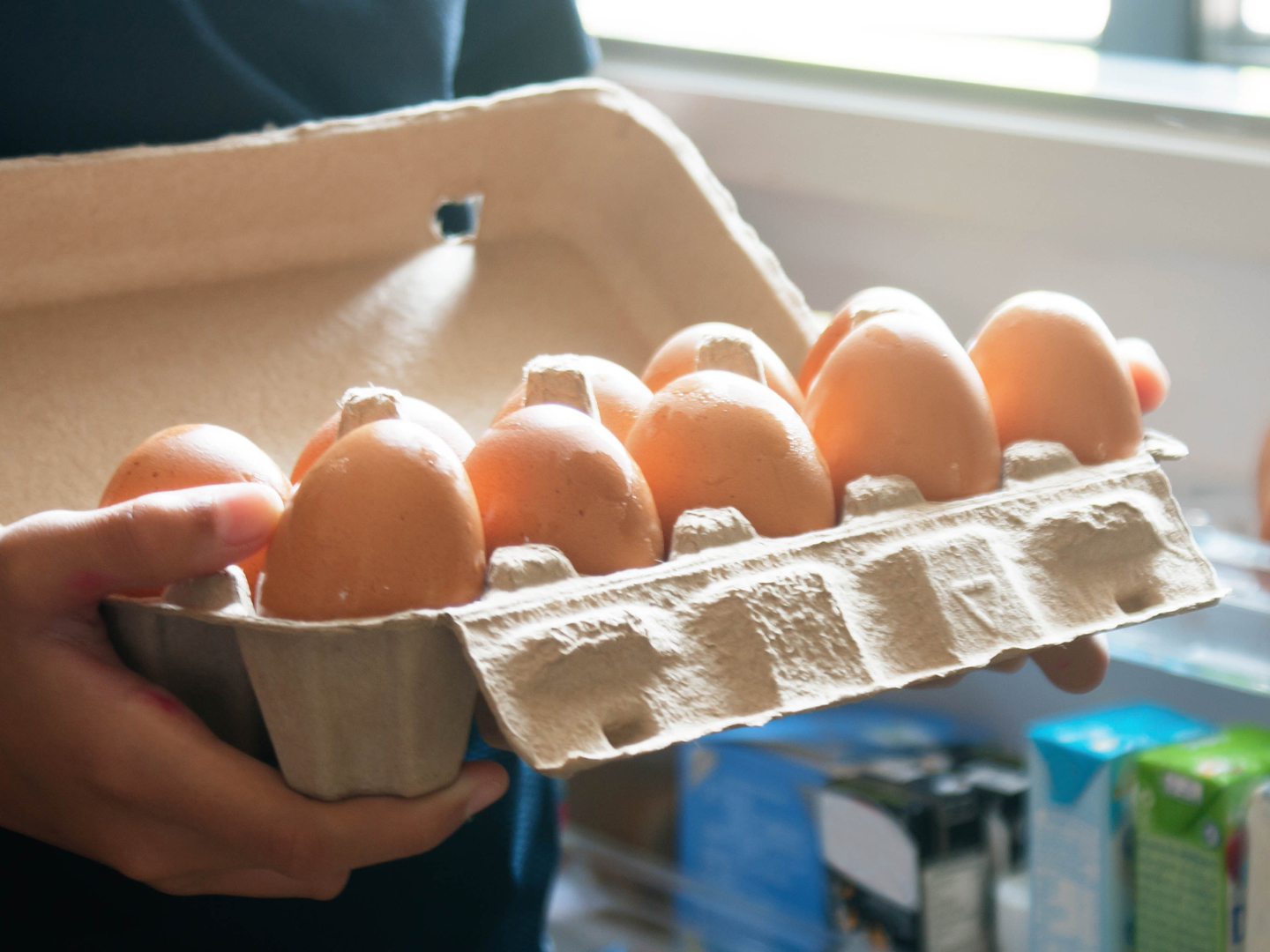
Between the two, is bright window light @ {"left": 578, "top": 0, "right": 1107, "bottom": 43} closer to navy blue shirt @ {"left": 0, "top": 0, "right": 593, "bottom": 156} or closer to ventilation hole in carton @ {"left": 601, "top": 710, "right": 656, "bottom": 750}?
navy blue shirt @ {"left": 0, "top": 0, "right": 593, "bottom": 156}

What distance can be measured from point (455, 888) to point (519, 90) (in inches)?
20.9

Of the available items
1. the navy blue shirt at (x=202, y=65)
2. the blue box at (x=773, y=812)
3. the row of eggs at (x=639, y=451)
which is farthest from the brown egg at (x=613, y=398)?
the blue box at (x=773, y=812)

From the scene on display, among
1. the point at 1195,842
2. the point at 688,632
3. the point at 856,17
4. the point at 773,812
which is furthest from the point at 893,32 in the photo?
the point at 688,632

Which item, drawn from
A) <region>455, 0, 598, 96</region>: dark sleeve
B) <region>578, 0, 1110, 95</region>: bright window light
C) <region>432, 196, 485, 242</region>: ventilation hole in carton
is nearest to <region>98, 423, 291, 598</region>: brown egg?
<region>432, 196, 485, 242</region>: ventilation hole in carton

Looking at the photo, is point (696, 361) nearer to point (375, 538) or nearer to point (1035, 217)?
point (375, 538)

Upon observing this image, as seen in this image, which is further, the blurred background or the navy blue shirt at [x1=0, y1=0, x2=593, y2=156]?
the blurred background

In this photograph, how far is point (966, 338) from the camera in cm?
129

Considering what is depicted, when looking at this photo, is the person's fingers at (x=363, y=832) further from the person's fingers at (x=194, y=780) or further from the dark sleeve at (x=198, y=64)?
the dark sleeve at (x=198, y=64)

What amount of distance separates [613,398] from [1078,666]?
294 mm

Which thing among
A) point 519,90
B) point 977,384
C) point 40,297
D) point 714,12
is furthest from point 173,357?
point 714,12

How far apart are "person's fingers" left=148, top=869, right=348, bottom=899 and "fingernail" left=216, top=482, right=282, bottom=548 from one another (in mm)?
150

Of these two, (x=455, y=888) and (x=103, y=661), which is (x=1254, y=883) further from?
(x=103, y=661)

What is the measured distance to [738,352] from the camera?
56 cm

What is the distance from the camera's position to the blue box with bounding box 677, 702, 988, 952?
3.78ft
